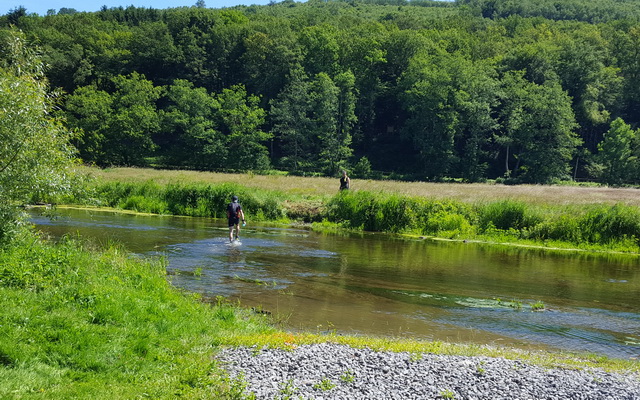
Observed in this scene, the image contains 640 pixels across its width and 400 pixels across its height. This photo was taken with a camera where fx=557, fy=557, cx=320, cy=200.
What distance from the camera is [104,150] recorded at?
85188 millimetres

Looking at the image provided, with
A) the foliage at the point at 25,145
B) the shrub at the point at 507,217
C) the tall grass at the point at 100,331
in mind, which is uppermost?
the foliage at the point at 25,145

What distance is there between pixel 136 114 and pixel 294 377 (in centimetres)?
8359

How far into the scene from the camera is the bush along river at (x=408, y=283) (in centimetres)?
1446

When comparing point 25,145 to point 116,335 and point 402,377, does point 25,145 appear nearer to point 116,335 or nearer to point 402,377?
point 116,335

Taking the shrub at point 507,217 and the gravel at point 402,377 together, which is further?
the shrub at point 507,217

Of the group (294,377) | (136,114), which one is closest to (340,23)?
(136,114)

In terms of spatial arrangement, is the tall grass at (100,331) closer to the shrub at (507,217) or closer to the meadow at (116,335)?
the meadow at (116,335)

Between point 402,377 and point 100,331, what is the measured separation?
18.6 ft

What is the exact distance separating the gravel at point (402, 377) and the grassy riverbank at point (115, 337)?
1.61ft

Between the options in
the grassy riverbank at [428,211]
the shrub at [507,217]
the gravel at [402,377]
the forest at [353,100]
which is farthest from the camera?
the forest at [353,100]

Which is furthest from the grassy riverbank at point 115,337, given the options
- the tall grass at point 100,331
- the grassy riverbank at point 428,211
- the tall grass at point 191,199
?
the tall grass at point 191,199

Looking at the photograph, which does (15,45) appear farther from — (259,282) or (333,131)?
(333,131)

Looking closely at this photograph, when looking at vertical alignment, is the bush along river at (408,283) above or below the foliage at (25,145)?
below

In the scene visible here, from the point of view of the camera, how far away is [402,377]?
9.82 metres
